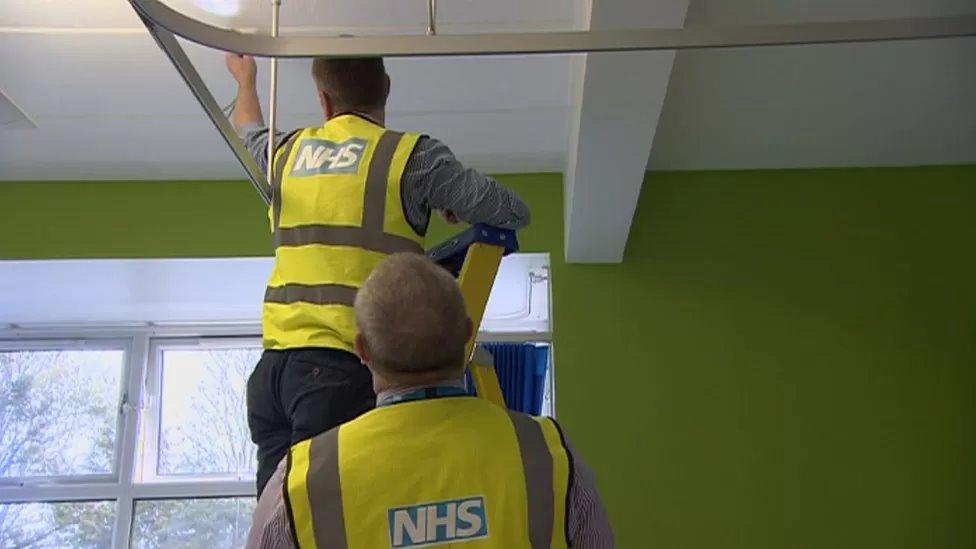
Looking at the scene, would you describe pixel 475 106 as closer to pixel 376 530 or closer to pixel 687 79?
pixel 687 79

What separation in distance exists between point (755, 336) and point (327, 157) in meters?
2.04

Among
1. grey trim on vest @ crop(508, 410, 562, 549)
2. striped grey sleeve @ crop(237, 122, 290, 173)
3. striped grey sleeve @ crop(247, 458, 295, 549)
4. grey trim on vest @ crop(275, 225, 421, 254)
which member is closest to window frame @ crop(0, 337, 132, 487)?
striped grey sleeve @ crop(237, 122, 290, 173)

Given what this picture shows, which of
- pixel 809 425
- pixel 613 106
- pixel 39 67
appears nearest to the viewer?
pixel 613 106

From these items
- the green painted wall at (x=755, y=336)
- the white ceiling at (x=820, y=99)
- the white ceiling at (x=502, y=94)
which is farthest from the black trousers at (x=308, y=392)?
the green painted wall at (x=755, y=336)

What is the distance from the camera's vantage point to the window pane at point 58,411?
13.0 ft

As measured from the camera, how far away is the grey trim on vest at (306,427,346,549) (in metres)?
1.17

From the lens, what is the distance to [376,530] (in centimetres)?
118

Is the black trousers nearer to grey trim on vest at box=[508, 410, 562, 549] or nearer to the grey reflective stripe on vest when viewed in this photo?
the grey reflective stripe on vest

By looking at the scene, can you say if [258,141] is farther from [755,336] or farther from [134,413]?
[134,413]

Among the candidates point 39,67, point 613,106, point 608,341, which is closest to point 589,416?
point 608,341

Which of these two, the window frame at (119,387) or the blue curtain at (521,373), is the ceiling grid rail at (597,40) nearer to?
the blue curtain at (521,373)

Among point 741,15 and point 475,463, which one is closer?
point 475,463

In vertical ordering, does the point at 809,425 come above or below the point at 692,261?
below

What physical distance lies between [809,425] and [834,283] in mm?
483
